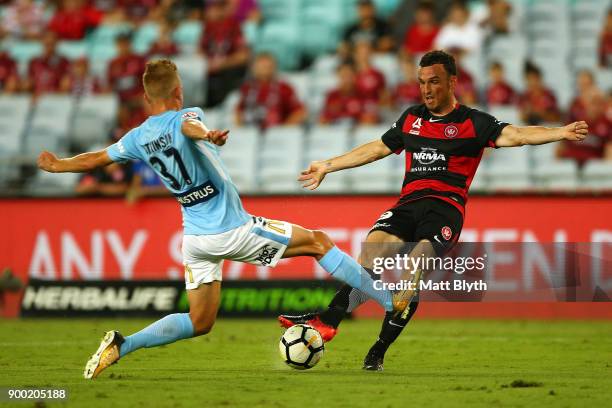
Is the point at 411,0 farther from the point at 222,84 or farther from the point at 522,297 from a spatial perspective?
the point at 522,297

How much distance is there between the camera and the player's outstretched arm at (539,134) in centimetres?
776

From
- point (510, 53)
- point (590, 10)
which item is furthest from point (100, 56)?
point (590, 10)

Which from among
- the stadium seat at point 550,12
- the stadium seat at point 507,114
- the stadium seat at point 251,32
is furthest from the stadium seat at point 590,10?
the stadium seat at point 251,32

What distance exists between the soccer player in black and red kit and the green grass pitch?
0.43 meters

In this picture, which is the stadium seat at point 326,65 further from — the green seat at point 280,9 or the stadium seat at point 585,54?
the stadium seat at point 585,54

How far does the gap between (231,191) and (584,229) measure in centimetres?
719

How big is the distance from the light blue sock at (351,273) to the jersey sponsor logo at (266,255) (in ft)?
1.33

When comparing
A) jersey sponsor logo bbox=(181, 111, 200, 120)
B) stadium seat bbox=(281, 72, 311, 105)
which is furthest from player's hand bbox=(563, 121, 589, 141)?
stadium seat bbox=(281, 72, 311, 105)

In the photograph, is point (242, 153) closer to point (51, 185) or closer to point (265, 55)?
point (265, 55)

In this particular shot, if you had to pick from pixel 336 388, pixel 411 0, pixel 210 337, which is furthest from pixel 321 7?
pixel 336 388

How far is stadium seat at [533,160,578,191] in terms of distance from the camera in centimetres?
1474

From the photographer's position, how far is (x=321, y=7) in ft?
63.2

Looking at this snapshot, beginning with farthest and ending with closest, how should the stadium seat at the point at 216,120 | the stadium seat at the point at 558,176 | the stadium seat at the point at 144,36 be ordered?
the stadium seat at the point at 144,36 → the stadium seat at the point at 216,120 → the stadium seat at the point at 558,176

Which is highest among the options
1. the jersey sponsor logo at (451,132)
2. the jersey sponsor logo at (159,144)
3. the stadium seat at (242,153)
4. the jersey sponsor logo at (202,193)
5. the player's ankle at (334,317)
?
the stadium seat at (242,153)
